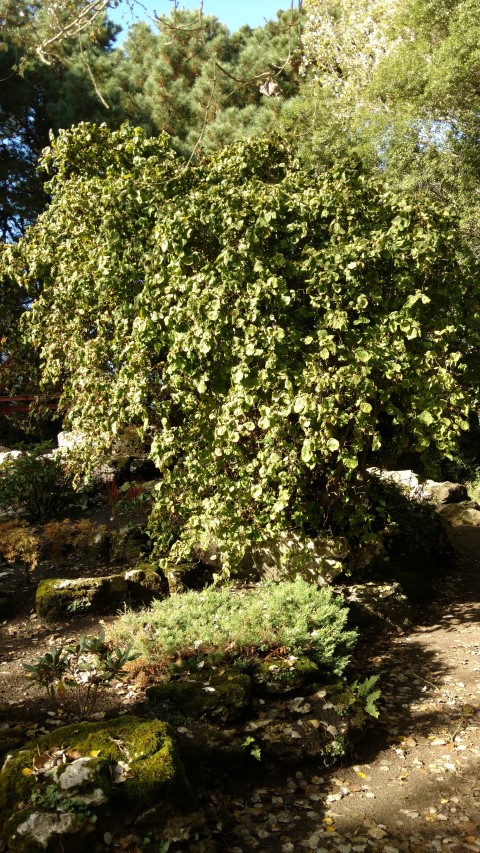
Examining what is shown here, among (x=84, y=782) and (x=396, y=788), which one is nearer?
(x=84, y=782)

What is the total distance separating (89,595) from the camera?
5.91 meters

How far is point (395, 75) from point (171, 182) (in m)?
9.54

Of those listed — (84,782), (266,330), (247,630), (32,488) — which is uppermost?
(266,330)

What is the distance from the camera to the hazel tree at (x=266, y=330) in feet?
16.6

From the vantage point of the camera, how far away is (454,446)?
520 cm

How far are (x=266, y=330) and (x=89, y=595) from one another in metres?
2.87

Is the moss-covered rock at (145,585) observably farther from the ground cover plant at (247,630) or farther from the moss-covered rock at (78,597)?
the ground cover plant at (247,630)

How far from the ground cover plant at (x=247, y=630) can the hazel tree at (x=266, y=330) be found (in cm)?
68

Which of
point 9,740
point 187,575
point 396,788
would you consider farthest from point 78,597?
point 396,788

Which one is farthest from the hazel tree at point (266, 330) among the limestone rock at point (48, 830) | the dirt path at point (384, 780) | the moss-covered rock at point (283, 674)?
the limestone rock at point (48, 830)

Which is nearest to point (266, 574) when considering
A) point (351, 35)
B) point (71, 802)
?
point (71, 802)

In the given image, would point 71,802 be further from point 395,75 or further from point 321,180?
point 395,75

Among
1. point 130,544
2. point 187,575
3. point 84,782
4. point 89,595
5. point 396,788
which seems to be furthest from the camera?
point 130,544

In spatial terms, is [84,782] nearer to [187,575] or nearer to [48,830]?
[48,830]
